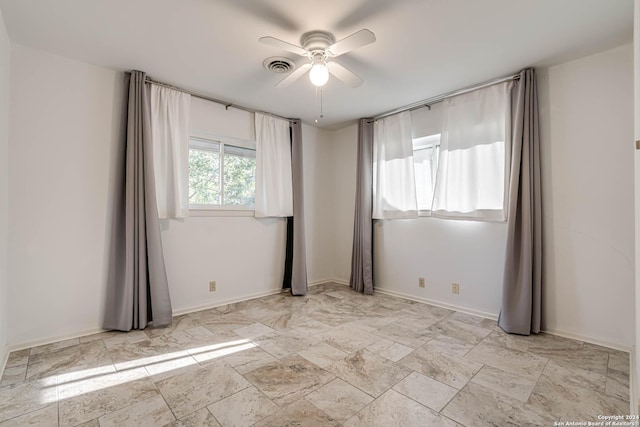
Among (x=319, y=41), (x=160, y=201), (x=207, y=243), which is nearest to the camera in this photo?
(x=319, y=41)

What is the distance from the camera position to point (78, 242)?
2.56 m

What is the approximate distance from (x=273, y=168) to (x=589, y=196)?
325cm

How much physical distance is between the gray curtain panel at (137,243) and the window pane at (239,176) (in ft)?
3.20

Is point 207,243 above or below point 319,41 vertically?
below

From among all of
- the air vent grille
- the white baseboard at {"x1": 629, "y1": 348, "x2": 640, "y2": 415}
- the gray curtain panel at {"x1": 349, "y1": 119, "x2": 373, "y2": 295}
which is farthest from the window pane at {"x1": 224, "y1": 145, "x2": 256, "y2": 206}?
the white baseboard at {"x1": 629, "y1": 348, "x2": 640, "y2": 415}

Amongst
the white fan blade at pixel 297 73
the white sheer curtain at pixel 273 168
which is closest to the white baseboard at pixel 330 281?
the white sheer curtain at pixel 273 168

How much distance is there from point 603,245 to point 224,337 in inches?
130

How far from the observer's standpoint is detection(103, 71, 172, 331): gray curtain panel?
2629 mm

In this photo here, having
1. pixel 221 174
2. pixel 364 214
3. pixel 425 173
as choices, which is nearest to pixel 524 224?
pixel 425 173

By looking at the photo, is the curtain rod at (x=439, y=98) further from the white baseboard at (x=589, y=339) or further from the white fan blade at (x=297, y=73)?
the white baseboard at (x=589, y=339)

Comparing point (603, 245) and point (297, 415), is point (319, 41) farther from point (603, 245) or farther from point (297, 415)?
point (603, 245)

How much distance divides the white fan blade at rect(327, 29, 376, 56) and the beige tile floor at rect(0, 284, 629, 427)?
2213 millimetres

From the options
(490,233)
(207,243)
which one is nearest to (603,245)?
(490,233)

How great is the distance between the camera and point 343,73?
2.33 meters
